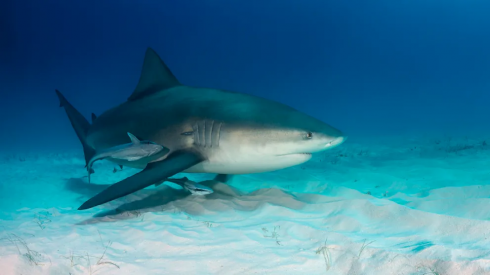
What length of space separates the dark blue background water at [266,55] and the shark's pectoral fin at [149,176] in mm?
42498

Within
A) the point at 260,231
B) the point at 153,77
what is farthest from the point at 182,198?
the point at 153,77

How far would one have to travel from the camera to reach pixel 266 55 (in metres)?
122

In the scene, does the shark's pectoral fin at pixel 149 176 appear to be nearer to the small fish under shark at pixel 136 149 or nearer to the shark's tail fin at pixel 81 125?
the small fish under shark at pixel 136 149

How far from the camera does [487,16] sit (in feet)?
453

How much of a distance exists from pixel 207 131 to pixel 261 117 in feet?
2.38

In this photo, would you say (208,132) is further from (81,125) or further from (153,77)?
(81,125)

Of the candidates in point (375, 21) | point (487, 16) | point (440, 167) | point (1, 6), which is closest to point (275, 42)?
point (375, 21)

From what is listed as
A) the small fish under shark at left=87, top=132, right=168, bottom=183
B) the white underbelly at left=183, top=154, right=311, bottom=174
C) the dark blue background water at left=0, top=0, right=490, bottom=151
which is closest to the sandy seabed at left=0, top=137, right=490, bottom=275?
the white underbelly at left=183, top=154, right=311, bottom=174

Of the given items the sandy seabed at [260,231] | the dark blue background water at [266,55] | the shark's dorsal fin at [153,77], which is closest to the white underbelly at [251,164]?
the sandy seabed at [260,231]

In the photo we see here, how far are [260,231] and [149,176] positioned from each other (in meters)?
1.30

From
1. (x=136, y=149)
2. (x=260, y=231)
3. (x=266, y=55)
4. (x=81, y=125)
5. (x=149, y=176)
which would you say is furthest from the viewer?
(x=266, y=55)

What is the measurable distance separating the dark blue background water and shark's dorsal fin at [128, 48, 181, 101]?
41445 millimetres

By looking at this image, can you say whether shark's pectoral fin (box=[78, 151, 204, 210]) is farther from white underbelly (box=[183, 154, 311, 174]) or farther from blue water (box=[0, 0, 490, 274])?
blue water (box=[0, 0, 490, 274])

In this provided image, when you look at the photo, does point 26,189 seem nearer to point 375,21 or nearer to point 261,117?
point 261,117
